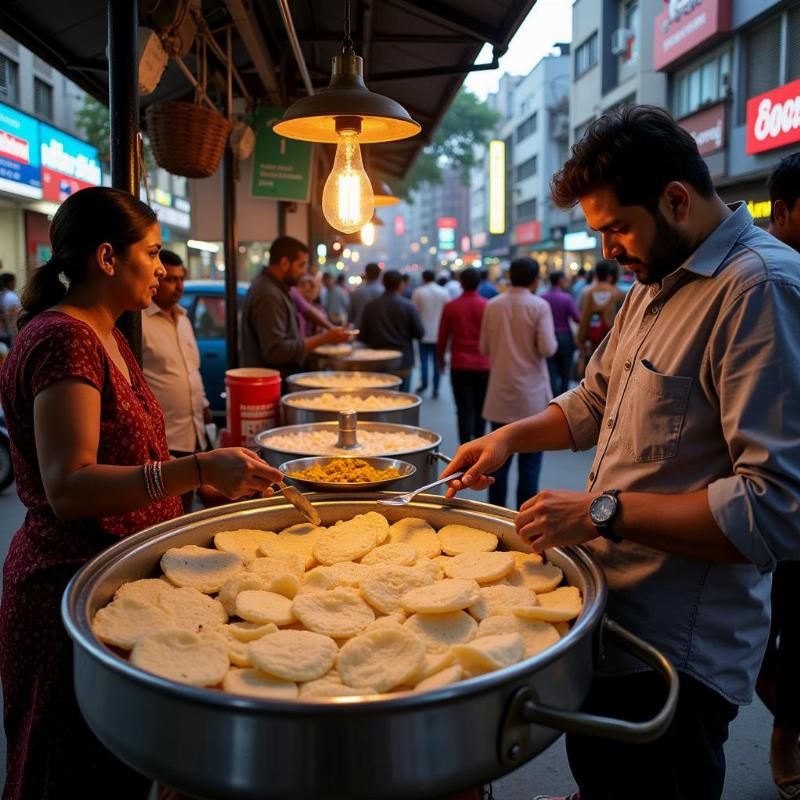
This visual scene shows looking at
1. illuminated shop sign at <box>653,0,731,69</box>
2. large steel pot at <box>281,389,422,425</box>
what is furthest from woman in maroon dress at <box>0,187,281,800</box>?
illuminated shop sign at <box>653,0,731,69</box>

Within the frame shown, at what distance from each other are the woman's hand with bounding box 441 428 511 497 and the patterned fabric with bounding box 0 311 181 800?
970mm

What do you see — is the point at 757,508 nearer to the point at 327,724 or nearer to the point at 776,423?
the point at 776,423

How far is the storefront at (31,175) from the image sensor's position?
14.4 meters

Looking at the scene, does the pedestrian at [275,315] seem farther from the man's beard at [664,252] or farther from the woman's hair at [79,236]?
the man's beard at [664,252]

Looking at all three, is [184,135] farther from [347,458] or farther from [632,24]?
[632,24]

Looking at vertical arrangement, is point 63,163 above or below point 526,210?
below

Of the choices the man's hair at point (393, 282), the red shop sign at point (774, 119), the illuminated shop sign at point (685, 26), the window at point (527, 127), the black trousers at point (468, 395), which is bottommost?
the black trousers at point (468, 395)

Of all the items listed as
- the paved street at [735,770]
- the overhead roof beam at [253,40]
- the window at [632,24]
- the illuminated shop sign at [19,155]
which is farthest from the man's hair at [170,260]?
the window at [632,24]

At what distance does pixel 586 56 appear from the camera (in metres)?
30.7

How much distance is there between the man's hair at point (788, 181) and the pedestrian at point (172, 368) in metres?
3.16

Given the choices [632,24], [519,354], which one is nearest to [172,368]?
[519,354]

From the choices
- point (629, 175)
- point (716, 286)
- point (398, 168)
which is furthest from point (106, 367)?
point (398, 168)

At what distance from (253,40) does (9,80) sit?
612 inches

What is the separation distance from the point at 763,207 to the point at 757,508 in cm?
1727
